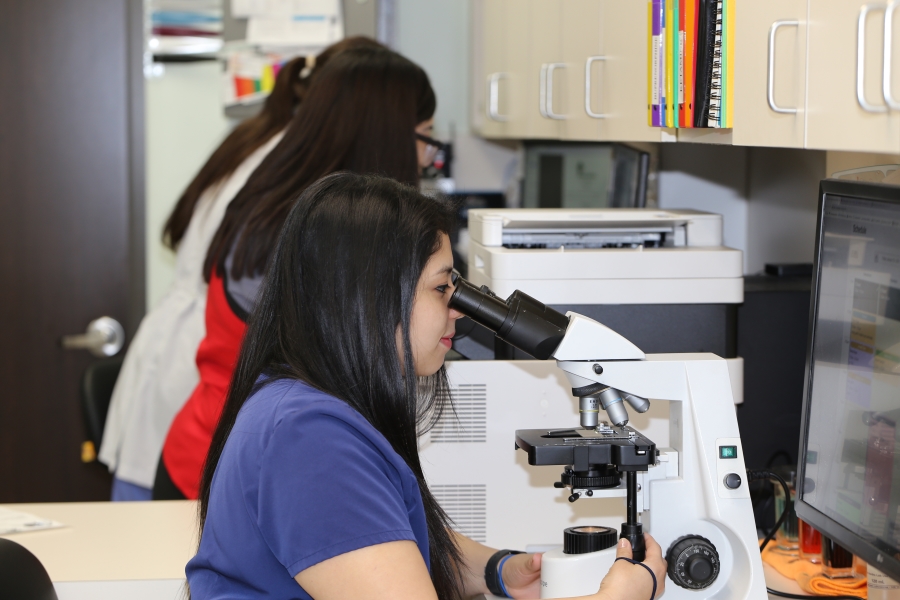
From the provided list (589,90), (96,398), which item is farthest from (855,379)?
(96,398)

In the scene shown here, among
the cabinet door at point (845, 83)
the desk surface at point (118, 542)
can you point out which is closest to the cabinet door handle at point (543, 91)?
the desk surface at point (118, 542)

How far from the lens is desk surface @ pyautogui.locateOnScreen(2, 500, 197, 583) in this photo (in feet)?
4.61

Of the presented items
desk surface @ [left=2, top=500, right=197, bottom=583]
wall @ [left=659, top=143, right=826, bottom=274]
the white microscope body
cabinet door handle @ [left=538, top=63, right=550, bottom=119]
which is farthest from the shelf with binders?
desk surface @ [left=2, top=500, right=197, bottom=583]

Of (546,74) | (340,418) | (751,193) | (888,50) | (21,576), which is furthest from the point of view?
(546,74)

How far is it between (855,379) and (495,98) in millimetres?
1926

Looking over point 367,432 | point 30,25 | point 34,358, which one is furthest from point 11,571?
point 30,25

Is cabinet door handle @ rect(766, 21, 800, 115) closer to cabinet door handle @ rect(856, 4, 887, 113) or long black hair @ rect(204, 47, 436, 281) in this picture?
cabinet door handle @ rect(856, 4, 887, 113)

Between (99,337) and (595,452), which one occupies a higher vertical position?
(595,452)

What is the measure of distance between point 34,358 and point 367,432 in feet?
6.88

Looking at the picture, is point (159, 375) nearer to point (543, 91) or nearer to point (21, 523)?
point (21, 523)

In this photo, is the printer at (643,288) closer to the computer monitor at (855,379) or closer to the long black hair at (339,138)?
the computer monitor at (855,379)

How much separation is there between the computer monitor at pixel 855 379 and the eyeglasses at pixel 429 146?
1.13 metres

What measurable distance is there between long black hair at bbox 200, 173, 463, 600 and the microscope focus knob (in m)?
0.31

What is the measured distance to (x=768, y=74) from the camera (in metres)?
1.08
